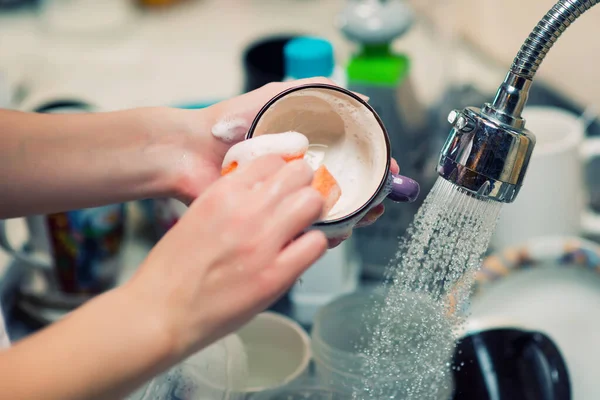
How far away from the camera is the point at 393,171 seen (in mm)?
424

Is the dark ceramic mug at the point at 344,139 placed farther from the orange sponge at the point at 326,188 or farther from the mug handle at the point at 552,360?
the mug handle at the point at 552,360

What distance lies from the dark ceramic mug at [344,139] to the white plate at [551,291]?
0.63 ft

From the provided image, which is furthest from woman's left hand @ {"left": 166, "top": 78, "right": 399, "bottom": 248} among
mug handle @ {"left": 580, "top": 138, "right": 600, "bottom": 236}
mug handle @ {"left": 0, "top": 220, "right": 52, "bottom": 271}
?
mug handle @ {"left": 580, "top": 138, "right": 600, "bottom": 236}

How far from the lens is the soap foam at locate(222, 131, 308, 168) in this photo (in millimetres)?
362

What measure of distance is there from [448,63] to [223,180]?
673mm

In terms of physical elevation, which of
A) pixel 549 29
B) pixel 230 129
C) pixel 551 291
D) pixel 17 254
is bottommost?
pixel 17 254

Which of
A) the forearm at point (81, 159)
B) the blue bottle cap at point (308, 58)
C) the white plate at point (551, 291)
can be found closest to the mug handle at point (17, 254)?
the forearm at point (81, 159)

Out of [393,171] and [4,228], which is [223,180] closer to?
[393,171]

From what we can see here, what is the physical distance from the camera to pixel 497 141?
14.2 inches

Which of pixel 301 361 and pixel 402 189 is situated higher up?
pixel 402 189

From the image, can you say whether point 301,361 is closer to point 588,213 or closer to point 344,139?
point 344,139

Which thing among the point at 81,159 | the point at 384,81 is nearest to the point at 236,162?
the point at 81,159

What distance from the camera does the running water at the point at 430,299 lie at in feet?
1.33

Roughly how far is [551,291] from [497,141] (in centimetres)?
25
